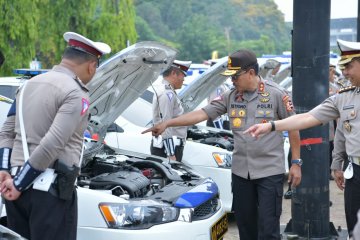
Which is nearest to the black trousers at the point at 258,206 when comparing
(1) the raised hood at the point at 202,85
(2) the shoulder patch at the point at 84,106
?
(2) the shoulder patch at the point at 84,106

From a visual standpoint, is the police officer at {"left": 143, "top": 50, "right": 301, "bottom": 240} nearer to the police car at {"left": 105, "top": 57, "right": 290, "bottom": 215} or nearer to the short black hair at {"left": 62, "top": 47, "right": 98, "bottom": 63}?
the short black hair at {"left": 62, "top": 47, "right": 98, "bottom": 63}

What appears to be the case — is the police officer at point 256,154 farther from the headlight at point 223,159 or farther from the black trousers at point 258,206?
the headlight at point 223,159

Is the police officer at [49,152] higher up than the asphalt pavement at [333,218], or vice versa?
the police officer at [49,152]

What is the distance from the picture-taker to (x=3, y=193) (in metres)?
4.45

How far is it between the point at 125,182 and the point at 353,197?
1.65m

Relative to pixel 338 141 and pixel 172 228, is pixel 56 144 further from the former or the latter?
pixel 338 141

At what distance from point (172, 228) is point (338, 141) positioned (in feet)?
4.96

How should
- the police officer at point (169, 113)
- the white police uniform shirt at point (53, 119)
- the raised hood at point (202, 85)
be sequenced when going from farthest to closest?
the raised hood at point (202, 85) → the police officer at point (169, 113) → the white police uniform shirt at point (53, 119)

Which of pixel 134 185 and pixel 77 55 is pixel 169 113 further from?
pixel 77 55

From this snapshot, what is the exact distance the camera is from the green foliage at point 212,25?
65.4m

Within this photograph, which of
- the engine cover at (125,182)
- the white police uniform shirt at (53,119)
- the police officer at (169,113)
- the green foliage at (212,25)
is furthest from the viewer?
the green foliage at (212,25)

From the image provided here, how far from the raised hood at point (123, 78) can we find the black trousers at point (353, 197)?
184cm

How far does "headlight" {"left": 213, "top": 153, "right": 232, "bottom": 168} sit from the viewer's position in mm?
7812

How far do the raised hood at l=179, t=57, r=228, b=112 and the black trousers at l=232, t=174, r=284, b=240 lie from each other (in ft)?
8.05
